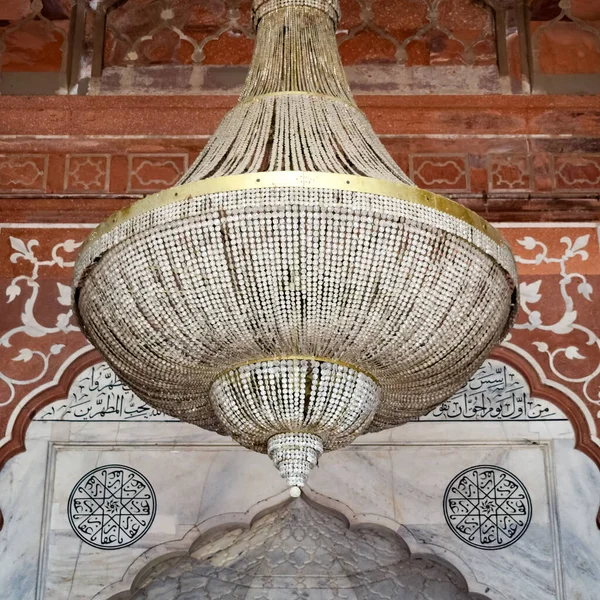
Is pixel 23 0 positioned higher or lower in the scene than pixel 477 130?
higher

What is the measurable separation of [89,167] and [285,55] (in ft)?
4.62

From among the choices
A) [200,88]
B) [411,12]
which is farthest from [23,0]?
[411,12]

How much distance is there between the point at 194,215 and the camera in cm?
243

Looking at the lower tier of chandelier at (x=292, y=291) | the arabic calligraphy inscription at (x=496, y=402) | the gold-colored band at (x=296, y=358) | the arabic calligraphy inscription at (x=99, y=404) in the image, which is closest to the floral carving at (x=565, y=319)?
the arabic calligraphy inscription at (x=496, y=402)

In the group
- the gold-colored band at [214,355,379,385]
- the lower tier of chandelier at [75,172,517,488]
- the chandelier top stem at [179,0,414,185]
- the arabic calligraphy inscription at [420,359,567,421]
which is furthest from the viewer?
the arabic calligraphy inscription at [420,359,567,421]

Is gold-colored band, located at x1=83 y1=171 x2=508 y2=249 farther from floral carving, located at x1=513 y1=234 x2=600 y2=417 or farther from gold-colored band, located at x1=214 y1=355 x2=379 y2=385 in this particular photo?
floral carving, located at x1=513 y1=234 x2=600 y2=417

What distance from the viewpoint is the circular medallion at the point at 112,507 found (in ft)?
12.2

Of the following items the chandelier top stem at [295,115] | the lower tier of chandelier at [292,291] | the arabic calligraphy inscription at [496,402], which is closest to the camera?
the lower tier of chandelier at [292,291]

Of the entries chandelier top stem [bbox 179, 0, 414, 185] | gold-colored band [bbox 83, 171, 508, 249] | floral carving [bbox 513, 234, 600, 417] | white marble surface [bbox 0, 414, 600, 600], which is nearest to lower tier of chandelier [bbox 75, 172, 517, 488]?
gold-colored band [bbox 83, 171, 508, 249]

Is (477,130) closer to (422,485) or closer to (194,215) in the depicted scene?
(422,485)

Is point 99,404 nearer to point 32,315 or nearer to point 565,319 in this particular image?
point 32,315

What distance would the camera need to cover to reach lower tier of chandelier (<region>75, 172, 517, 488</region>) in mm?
2396

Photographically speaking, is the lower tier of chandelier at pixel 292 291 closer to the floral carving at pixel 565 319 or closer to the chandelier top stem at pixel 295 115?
the chandelier top stem at pixel 295 115

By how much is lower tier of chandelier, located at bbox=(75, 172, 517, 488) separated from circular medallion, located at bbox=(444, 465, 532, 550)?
3.91ft
